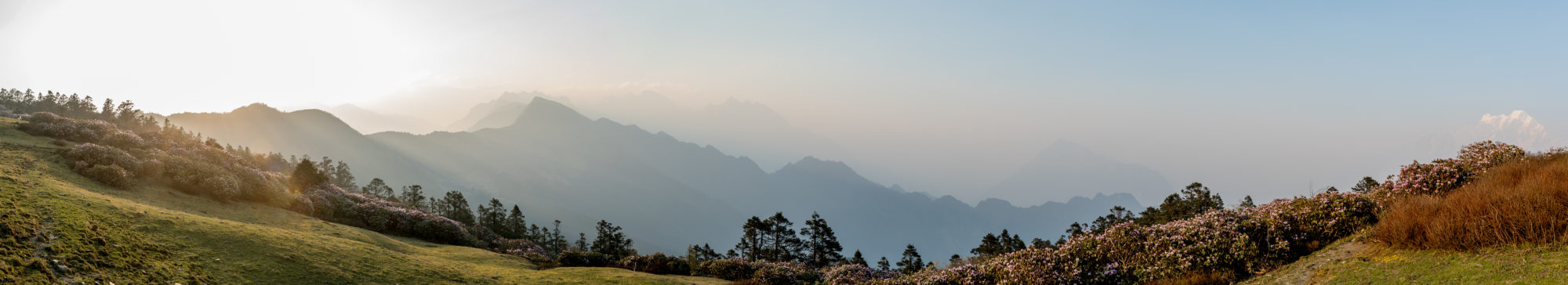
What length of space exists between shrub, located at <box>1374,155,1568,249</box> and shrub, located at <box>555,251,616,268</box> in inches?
1304

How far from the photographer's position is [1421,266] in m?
10.9

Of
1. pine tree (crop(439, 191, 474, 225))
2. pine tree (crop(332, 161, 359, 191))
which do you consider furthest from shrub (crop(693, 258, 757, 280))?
pine tree (crop(332, 161, 359, 191))

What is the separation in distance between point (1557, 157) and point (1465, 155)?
5.65ft

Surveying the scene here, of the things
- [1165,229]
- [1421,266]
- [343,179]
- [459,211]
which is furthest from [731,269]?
[343,179]

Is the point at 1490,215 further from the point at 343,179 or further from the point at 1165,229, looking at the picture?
the point at 343,179

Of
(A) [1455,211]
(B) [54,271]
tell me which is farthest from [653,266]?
(A) [1455,211]

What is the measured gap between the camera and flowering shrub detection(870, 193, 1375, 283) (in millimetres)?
15133

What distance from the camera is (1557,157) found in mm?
14242

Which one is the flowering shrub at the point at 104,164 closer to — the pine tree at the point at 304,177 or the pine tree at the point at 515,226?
the pine tree at the point at 304,177

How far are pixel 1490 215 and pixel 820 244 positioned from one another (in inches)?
2068

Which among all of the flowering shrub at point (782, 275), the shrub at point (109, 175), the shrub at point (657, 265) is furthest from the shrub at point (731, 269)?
the shrub at point (109, 175)

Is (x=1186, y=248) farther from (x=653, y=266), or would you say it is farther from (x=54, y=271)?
(x=54, y=271)

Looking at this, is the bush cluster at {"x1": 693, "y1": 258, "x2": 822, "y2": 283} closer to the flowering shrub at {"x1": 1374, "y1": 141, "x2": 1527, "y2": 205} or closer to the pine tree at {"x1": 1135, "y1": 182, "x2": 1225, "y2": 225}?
the flowering shrub at {"x1": 1374, "y1": 141, "x2": 1527, "y2": 205}

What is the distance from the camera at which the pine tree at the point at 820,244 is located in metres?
60.3
